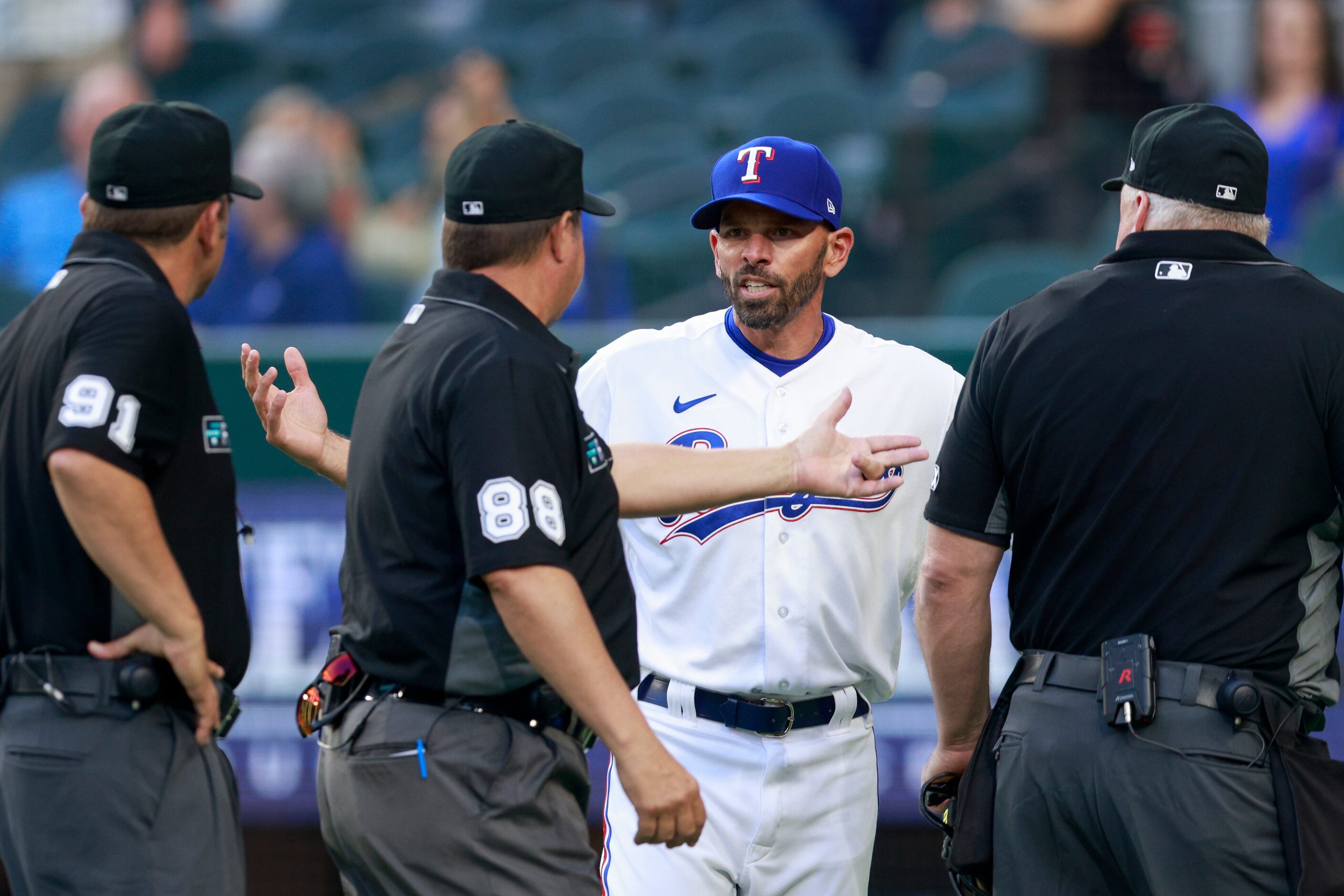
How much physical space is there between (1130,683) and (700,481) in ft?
2.93

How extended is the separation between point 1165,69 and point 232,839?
727 centimetres

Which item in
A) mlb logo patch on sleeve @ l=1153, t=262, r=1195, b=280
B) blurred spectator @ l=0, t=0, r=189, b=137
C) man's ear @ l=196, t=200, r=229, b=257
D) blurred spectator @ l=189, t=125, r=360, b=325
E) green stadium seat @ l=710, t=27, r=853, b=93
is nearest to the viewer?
mlb logo patch on sleeve @ l=1153, t=262, r=1195, b=280

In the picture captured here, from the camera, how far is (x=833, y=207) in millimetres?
3639

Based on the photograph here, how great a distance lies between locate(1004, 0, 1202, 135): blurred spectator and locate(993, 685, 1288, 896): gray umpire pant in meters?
6.31

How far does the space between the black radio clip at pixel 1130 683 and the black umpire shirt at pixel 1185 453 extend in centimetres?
4

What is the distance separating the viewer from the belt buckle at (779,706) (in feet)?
11.2

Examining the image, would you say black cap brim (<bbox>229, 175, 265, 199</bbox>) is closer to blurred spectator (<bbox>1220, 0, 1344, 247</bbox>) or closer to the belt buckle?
the belt buckle

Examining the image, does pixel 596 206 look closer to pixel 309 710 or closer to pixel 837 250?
pixel 837 250

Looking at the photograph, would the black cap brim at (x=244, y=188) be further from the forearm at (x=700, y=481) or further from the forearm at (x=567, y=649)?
the forearm at (x=567, y=649)

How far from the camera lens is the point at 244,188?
3.25 metres

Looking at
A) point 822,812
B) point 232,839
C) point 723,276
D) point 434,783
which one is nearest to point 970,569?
point 822,812

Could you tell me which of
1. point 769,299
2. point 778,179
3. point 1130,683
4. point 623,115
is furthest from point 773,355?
point 623,115

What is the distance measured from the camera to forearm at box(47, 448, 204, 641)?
8.93 ft

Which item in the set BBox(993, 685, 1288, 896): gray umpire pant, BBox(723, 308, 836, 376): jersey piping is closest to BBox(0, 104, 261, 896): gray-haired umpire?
BBox(723, 308, 836, 376): jersey piping
